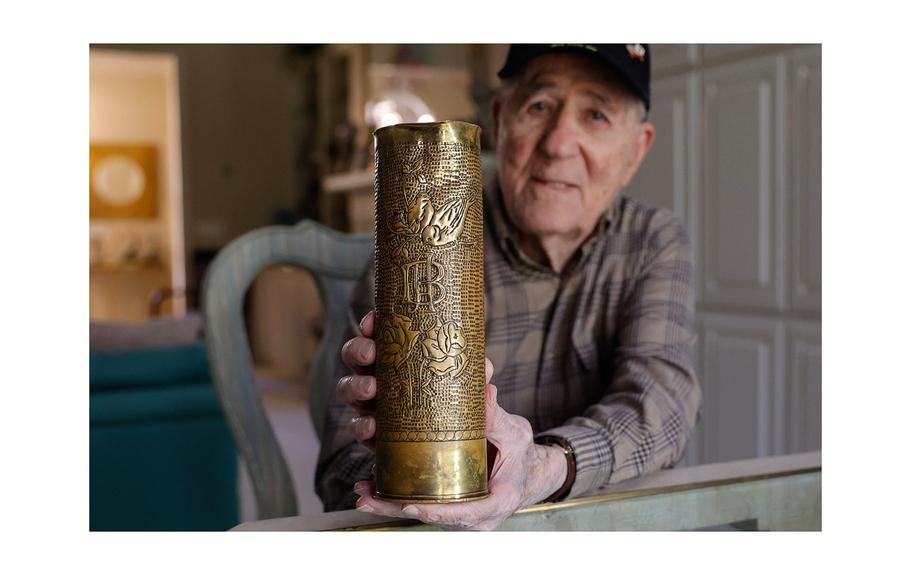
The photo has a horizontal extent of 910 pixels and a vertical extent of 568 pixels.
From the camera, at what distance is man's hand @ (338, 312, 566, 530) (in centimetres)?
58

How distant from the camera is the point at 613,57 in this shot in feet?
2.86

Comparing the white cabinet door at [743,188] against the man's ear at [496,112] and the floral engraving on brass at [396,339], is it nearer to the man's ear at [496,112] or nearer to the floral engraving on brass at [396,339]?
the man's ear at [496,112]

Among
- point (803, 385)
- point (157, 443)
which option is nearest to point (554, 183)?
point (157, 443)

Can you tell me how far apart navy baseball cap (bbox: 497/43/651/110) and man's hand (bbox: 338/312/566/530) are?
0.39 m

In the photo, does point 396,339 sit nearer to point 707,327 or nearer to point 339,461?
point 339,461

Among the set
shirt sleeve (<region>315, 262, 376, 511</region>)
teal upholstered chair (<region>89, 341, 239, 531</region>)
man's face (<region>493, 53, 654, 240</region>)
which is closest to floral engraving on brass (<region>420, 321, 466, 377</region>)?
shirt sleeve (<region>315, 262, 376, 511</region>)

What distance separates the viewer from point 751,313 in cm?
250

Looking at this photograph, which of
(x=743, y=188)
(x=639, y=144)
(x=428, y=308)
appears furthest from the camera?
(x=743, y=188)

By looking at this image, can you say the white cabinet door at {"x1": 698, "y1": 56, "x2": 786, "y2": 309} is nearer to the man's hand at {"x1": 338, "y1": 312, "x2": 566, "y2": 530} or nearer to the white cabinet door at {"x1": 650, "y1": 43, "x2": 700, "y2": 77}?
the white cabinet door at {"x1": 650, "y1": 43, "x2": 700, "y2": 77}

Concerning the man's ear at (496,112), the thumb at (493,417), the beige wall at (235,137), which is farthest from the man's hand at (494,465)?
the beige wall at (235,137)

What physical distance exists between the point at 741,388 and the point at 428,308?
2126mm
